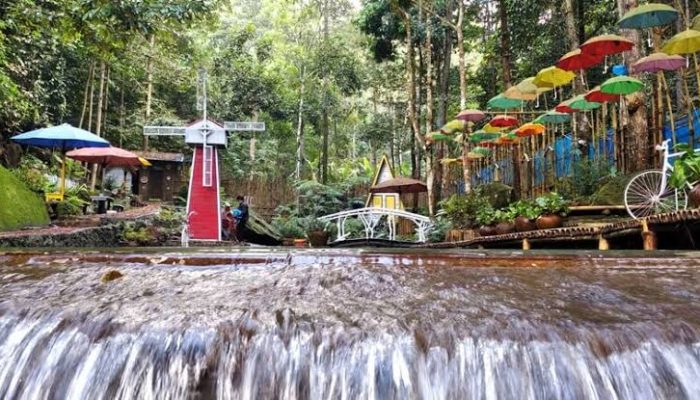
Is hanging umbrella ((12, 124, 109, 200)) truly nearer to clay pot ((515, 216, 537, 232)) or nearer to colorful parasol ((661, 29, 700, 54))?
clay pot ((515, 216, 537, 232))

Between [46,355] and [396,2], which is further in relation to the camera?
[396,2]

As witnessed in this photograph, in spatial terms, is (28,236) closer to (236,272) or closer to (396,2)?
(236,272)

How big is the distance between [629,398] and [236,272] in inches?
80.1

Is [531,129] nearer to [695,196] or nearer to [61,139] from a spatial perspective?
[695,196]

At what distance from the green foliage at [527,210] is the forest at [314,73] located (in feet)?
6.05

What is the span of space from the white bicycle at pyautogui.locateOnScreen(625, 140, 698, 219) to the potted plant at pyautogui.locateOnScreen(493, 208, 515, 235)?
178cm

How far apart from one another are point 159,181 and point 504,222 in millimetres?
18006

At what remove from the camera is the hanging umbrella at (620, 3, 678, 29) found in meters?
6.43

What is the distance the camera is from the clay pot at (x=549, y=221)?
23.6 ft

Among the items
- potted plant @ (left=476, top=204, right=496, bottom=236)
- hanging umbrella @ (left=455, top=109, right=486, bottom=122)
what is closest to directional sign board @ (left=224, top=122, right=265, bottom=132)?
hanging umbrella @ (left=455, top=109, right=486, bottom=122)

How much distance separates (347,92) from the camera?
66.1 ft

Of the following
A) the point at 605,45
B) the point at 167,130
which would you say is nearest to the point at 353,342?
the point at 605,45

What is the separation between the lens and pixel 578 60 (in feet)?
24.5

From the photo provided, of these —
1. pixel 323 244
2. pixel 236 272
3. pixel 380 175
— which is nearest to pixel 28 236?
pixel 236 272
